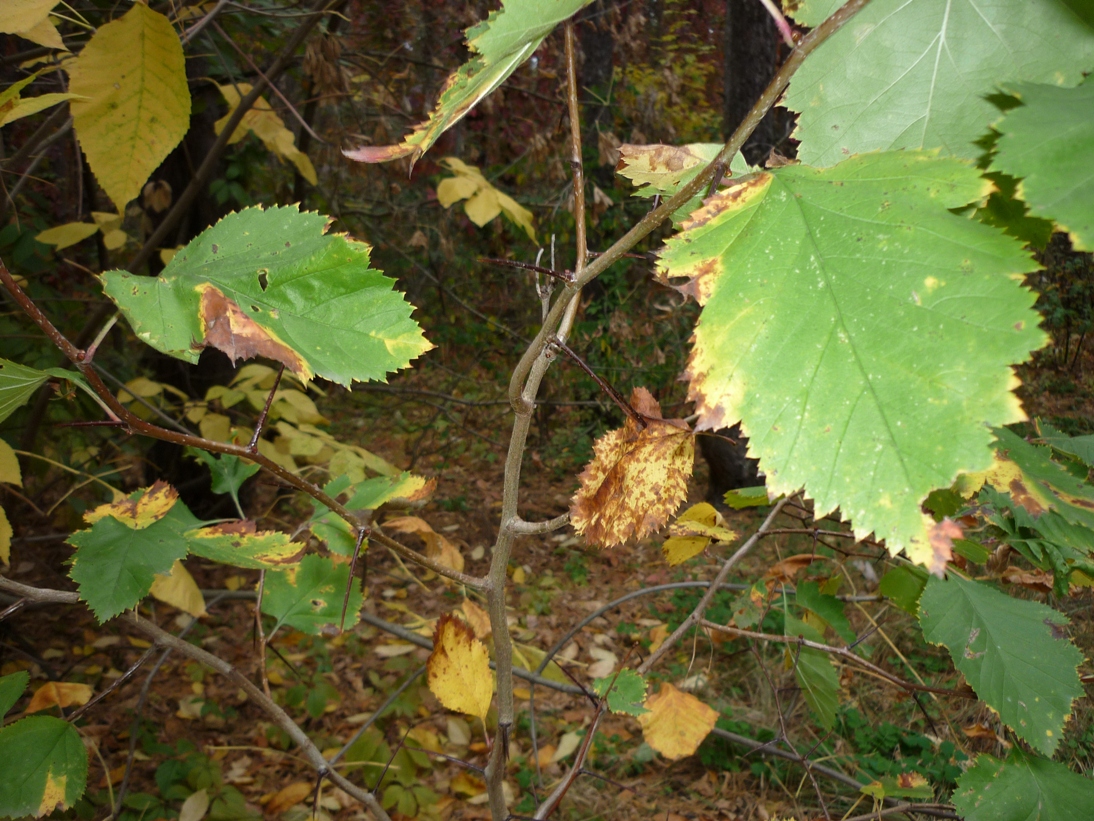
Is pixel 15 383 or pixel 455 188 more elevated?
pixel 15 383

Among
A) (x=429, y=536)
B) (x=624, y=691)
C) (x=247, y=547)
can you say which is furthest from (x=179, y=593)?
(x=624, y=691)

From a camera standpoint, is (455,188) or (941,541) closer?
(941,541)

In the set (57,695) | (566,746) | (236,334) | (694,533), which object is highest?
(236,334)

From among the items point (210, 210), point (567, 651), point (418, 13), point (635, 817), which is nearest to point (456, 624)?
point (635, 817)

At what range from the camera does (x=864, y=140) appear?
1.29ft

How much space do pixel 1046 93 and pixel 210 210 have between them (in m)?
3.18

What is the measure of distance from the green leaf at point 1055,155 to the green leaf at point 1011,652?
26.9 inches

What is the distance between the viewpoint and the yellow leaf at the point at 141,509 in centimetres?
89

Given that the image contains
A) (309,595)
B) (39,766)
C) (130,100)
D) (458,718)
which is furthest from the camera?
(458,718)

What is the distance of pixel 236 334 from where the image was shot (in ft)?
1.76

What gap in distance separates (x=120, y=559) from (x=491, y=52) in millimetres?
768

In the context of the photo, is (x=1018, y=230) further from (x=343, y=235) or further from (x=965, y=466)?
(x=343, y=235)

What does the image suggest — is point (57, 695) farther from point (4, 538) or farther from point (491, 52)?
point (491, 52)

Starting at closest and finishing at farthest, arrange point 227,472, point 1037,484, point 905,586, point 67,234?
point 1037,484, point 905,586, point 227,472, point 67,234
